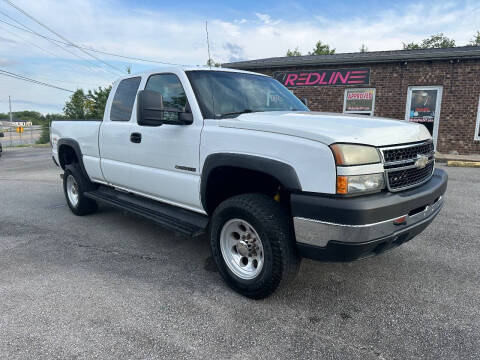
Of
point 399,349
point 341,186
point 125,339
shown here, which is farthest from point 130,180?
point 399,349

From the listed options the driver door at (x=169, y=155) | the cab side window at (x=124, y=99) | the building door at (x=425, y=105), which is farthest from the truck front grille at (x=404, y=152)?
the building door at (x=425, y=105)

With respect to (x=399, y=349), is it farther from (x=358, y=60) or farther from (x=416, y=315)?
(x=358, y=60)

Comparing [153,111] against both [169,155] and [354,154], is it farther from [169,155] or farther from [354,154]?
[354,154]

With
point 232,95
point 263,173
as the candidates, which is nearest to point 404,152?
point 263,173

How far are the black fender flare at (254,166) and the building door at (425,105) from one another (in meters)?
11.7

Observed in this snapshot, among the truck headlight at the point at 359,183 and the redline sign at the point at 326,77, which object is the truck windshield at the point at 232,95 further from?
the redline sign at the point at 326,77

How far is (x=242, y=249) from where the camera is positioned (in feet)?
9.80

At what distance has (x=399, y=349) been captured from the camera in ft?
7.47

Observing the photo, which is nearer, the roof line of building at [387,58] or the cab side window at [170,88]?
the cab side window at [170,88]

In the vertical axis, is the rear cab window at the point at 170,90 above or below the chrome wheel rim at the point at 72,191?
above

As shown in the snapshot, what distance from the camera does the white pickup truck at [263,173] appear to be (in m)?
2.34

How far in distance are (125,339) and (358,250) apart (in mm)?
1710

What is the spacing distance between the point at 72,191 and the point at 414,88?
39.7 feet

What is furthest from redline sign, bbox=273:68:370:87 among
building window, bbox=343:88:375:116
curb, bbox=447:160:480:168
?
curb, bbox=447:160:480:168
